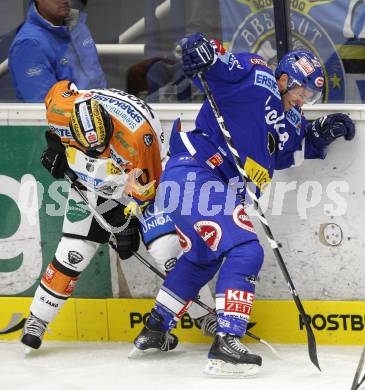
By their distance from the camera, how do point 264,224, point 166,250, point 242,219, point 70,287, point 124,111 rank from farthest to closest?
point 70,287, point 166,250, point 124,111, point 264,224, point 242,219

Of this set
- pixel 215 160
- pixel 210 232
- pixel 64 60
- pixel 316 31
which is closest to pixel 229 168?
pixel 215 160

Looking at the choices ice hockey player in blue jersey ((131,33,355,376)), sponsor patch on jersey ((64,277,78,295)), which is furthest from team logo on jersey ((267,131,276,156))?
sponsor patch on jersey ((64,277,78,295))

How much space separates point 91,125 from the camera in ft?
16.8

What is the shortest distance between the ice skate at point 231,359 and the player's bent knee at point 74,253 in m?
0.78

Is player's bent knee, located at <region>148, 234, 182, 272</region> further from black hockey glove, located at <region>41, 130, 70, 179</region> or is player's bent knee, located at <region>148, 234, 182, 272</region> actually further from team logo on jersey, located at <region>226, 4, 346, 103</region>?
team logo on jersey, located at <region>226, 4, 346, 103</region>

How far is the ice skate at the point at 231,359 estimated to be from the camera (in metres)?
4.99

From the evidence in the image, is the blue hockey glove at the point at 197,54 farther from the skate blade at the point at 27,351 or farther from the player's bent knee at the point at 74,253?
the skate blade at the point at 27,351

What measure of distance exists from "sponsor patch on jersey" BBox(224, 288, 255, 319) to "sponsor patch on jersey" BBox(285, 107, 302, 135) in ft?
2.61

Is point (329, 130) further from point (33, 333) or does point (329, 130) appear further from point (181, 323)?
point (33, 333)

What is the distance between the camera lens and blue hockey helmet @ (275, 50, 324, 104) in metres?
5.21

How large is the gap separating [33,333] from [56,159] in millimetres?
767

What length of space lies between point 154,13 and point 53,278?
4.16ft

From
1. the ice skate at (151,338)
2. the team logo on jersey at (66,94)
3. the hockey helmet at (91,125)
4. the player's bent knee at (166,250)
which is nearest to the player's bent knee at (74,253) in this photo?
the player's bent knee at (166,250)

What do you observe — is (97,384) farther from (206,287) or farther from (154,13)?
(154,13)
